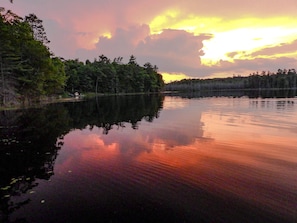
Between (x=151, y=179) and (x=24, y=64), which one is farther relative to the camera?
(x=24, y=64)

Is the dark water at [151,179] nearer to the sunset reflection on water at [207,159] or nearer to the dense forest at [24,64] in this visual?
the sunset reflection on water at [207,159]

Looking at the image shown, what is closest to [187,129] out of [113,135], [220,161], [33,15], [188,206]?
[113,135]

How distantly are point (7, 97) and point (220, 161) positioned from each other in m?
38.1

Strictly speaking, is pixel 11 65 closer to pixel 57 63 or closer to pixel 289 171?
pixel 57 63

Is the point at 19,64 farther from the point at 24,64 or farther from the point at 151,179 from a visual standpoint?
the point at 151,179

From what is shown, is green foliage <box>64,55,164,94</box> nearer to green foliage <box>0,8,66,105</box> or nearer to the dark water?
green foliage <box>0,8,66,105</box>

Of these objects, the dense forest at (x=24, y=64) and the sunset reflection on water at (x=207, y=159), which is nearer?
the sunset reflection on water at (x=207, y=159)

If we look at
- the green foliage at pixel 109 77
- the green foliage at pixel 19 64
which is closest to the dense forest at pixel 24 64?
the green foliage at pixel 19 64

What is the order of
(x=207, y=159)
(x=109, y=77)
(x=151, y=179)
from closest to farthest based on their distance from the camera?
1. (x=151, y=179)
2. (x=207, y=159)
3. (x=109, y=77)

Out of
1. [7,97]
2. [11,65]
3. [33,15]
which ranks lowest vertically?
[7,97]

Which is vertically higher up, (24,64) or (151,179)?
(24,64)

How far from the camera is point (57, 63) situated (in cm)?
6600

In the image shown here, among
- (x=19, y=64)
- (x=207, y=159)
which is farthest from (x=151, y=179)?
(x=19, y=64)

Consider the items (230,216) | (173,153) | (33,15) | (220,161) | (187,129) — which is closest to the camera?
(230,216)
